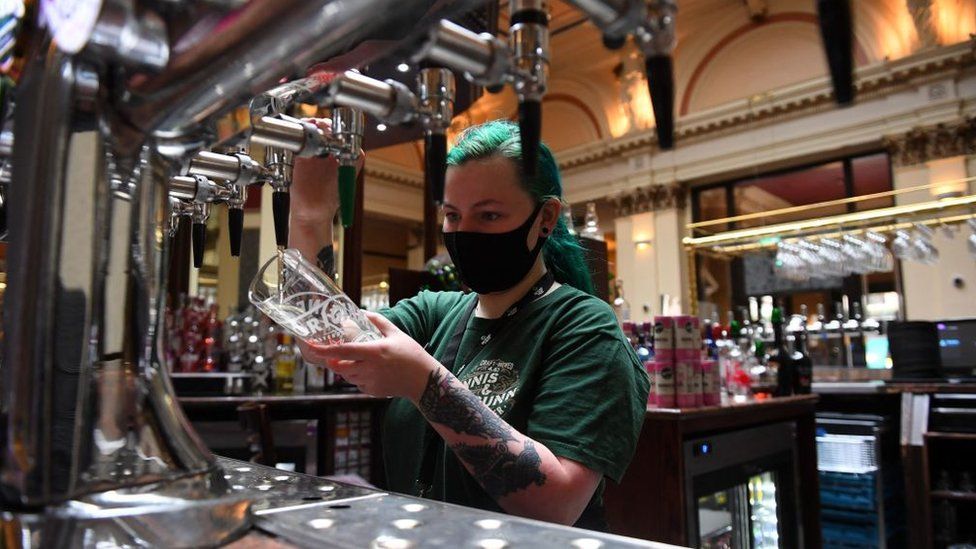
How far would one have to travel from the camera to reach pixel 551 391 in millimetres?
1003

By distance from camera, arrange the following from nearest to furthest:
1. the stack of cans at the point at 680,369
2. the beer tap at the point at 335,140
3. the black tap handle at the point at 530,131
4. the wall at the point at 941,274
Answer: the black tap handle at the point at 530,131
the beer tap at the point at 335,140
the stack of cans at the point at 680,369
the wall at the point at 941,274

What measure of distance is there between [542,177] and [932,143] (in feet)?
24.9

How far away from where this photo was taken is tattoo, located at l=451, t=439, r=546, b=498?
2.94 feet

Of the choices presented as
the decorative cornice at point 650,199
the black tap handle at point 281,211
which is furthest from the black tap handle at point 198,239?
the decorative cornice at point 650,199

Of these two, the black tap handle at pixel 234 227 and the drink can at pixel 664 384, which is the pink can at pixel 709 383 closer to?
the drink can at pixel 664 384

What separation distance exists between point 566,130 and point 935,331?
6.96 m

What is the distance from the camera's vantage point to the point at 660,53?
41 centimetres

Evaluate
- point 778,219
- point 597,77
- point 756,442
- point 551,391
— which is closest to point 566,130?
point 597,77

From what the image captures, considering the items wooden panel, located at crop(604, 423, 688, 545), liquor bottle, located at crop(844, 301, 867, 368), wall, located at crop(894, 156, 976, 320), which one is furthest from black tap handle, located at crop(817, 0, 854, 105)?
wall, located at crop(894, 156, 976, 320)

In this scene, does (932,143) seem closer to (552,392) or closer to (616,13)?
(552,392)

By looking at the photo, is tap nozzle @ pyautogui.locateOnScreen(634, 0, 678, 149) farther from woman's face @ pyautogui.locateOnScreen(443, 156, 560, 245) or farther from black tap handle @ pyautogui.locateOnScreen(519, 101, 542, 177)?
woman's face @ pyautogui.locateOnScreen(443, 156, 560, 245)

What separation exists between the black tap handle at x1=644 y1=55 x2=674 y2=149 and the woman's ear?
2.46 feet

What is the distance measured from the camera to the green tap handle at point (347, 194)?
0.64 m

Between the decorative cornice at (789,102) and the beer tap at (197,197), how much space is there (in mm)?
6089
